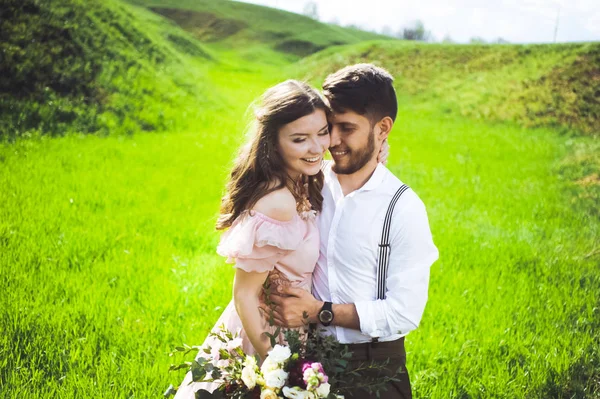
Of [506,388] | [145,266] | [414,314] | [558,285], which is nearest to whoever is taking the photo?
[414,314]

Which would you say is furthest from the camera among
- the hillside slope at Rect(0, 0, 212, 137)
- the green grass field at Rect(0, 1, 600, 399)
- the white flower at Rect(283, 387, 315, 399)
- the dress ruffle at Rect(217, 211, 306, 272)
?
the hillside slope at Rect(0, 0, 212, 137)

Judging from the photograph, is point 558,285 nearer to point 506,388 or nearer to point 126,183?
point 506,388

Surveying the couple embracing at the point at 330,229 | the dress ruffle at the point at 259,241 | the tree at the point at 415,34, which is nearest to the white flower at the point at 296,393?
the couple embracing at the point at 330,229

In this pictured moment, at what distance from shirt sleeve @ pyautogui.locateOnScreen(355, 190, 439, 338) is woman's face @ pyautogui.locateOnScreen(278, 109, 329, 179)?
56 centimetres

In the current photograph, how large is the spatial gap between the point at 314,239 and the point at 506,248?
530 cm

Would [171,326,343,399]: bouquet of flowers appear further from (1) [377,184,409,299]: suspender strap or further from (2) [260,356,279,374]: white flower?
(1) [377,184,409,299]: suspender strap

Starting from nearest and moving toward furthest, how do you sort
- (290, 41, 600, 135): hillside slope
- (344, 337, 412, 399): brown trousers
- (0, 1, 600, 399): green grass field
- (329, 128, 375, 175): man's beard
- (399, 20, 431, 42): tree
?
1. (344, 337, 412, 399): brown trousers
2. (329, 128, 375, 175): man's beard
3. (0, 1, 600, 399): green grass field
4. (290, 41, 600, 135): hillside slope
5. (399, 20, 431, 42): tree

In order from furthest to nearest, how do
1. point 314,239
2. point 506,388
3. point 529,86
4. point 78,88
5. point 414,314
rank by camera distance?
point 529,86 < point 78,88 < point 506,388 < point 314,239 < point 414,314

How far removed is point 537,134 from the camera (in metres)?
19.5

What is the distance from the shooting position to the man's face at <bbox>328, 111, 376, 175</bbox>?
3107 mm

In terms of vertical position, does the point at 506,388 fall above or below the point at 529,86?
below

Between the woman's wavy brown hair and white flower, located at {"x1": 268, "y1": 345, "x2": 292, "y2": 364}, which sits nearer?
white flower, located at {"x1": 268, "y1": 345, "x2": 292, "y2": 364}

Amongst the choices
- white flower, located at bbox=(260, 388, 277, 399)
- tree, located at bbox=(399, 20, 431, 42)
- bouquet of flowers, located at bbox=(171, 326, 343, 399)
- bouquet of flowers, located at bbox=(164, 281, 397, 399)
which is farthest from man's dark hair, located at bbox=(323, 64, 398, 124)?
tree, located at bbox=(399, 20, 431, 42)

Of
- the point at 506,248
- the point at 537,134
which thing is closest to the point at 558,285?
the point at 506,248
